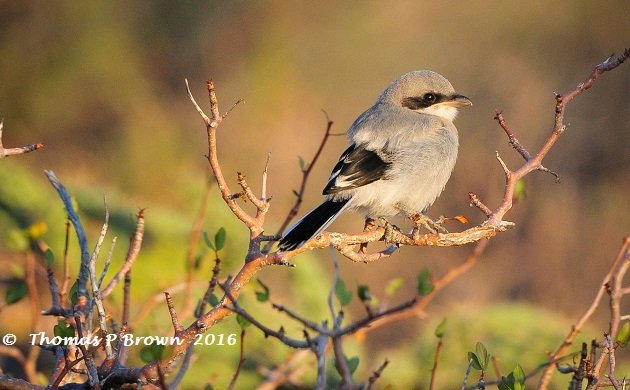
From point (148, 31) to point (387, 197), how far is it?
19.6ft

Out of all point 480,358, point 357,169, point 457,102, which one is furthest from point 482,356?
point 457,102

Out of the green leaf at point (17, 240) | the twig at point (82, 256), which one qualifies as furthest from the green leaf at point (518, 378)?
the green leaf at point (17, 240)

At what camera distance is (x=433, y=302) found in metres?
6.03

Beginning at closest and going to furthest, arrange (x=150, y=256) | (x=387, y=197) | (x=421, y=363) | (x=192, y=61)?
(x=387, y=197), (x=421, y=363), (x=150, y=256), (x=192, y=61)

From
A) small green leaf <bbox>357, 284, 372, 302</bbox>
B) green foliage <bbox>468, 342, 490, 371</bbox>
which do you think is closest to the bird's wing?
small green leaf <bbox>357, 284, 372, 302</bbox>

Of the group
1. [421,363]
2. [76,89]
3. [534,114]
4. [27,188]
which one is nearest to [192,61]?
[76,89]

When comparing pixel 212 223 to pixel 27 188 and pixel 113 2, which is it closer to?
pixel 27 188

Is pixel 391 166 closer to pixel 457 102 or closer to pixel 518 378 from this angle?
pixel 457 102

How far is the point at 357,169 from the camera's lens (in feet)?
9.59

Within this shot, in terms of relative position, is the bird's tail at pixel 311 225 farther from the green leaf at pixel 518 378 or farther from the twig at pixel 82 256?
the green leaf at pixel 518 378

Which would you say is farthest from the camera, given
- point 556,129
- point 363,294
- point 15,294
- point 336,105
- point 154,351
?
point 336,105

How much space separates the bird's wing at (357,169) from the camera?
2871 millimetres

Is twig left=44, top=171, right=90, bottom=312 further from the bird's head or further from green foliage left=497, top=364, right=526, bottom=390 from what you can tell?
the bird's head

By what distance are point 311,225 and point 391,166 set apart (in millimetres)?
572
